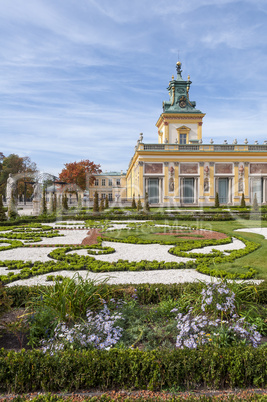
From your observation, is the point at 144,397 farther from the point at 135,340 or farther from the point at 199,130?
the point at 199,130

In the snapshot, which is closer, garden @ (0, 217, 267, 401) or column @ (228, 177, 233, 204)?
garden @ (0, 217, 267, 401)

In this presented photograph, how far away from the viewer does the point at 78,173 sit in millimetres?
50594

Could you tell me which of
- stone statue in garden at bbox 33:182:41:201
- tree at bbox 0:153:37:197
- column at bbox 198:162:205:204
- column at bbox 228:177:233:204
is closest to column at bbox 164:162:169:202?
column at bbox 198:162:205:204

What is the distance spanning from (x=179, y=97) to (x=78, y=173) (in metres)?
21.5

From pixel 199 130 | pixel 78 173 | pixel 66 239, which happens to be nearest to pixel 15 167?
pixel 78 173

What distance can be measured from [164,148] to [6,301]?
31.0 meters

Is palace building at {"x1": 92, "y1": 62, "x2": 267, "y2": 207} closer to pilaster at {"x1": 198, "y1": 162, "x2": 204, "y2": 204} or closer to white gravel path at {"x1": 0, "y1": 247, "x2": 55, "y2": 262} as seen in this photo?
pilaster at {"x1": 198, "y1": 162, "x2": 204, "y2": 204}

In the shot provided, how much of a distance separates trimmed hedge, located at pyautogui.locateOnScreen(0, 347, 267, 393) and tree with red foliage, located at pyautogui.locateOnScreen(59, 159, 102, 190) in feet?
156

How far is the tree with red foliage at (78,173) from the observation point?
50562 millimetres

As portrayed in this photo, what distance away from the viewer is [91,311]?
3.72 m

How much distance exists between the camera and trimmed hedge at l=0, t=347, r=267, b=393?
8.43 ft

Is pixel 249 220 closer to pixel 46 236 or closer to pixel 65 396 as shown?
pixel 46 236

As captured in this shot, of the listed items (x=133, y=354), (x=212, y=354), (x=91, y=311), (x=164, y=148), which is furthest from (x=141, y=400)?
(x=164, y=148)

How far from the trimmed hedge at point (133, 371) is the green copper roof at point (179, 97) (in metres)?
39.4
